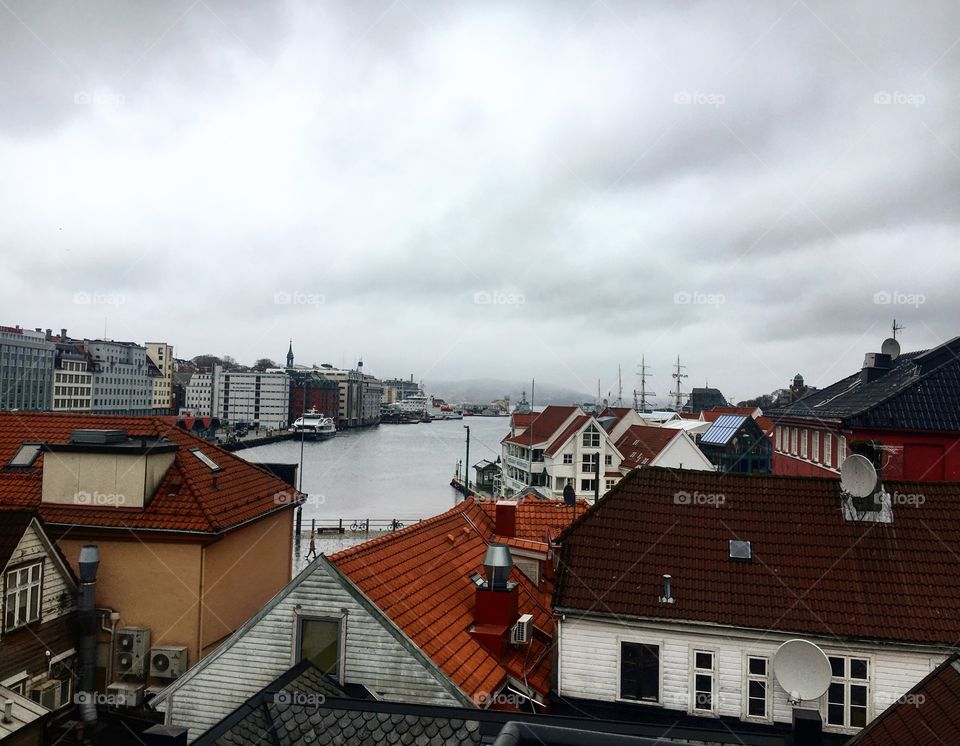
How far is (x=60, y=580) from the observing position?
1204 centimetres

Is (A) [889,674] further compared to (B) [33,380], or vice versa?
(B) [33,380]

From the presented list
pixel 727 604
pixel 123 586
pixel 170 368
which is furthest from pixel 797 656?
pixel 170 368

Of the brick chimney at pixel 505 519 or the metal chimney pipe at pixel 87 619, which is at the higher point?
the brick chimney at pixel 505 519

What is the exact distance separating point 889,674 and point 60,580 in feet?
44.4

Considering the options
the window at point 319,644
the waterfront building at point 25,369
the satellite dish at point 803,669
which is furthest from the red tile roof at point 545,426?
the waterfront building at point 25,369

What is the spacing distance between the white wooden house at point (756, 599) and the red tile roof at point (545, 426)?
3306 centimetres

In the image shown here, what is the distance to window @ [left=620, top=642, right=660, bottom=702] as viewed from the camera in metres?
10.2

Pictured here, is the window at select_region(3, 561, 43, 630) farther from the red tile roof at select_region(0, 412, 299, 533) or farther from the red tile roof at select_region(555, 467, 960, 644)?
the red tile roof at select_region(555, 467, 960, 644)

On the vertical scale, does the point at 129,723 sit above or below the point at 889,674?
below

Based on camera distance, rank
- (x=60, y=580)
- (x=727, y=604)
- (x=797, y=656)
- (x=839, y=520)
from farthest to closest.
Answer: (x=60, y=580)
(x=839, y=520)
(x=727, y=604)
(x=797, y=656)

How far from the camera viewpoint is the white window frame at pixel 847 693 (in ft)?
31.2

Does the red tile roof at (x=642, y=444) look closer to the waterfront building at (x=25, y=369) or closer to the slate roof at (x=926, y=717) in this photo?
the slate roof at (x=926, y=717)

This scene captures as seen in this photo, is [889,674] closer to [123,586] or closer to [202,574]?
[202,574]

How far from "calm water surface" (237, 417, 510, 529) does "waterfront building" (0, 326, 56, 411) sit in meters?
33.3
